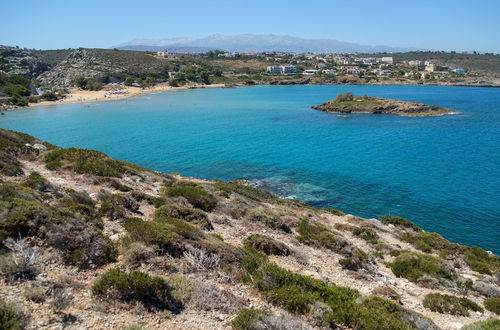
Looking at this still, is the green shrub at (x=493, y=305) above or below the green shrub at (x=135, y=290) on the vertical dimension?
below

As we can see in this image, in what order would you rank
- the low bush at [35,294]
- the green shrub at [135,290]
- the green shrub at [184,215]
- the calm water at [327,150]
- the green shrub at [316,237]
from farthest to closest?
the calm water at [327,150] → the green shrub at [316,237] → the green shrub at [184,215] → the green shrub at [135,290] → the low bush at [35,294]

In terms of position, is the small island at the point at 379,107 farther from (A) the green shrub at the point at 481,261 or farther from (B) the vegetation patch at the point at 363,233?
(B) the vegetation patch at the point at 363,233

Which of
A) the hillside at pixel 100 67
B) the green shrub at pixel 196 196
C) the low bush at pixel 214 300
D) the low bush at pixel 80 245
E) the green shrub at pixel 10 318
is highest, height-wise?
the hillside at pixel 100 67

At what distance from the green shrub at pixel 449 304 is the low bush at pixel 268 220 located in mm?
7483

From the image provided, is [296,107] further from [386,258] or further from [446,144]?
[386,258]

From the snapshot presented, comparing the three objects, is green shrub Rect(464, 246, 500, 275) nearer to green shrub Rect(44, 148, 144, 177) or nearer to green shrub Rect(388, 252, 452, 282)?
green shrub Rect(388, 252, 452, 282)

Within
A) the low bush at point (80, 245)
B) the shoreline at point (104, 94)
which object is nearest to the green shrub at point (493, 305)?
the low bush at point (80, 245)

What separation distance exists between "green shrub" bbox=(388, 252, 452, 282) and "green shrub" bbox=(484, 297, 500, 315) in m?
1.87

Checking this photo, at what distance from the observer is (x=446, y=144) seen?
55.2m

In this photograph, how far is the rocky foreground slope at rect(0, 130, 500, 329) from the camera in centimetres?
783

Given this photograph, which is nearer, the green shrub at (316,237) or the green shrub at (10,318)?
the green shrub at (10,318)

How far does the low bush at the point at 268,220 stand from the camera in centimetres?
1799

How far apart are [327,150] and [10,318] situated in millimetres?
48667

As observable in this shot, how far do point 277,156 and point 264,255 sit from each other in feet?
115
